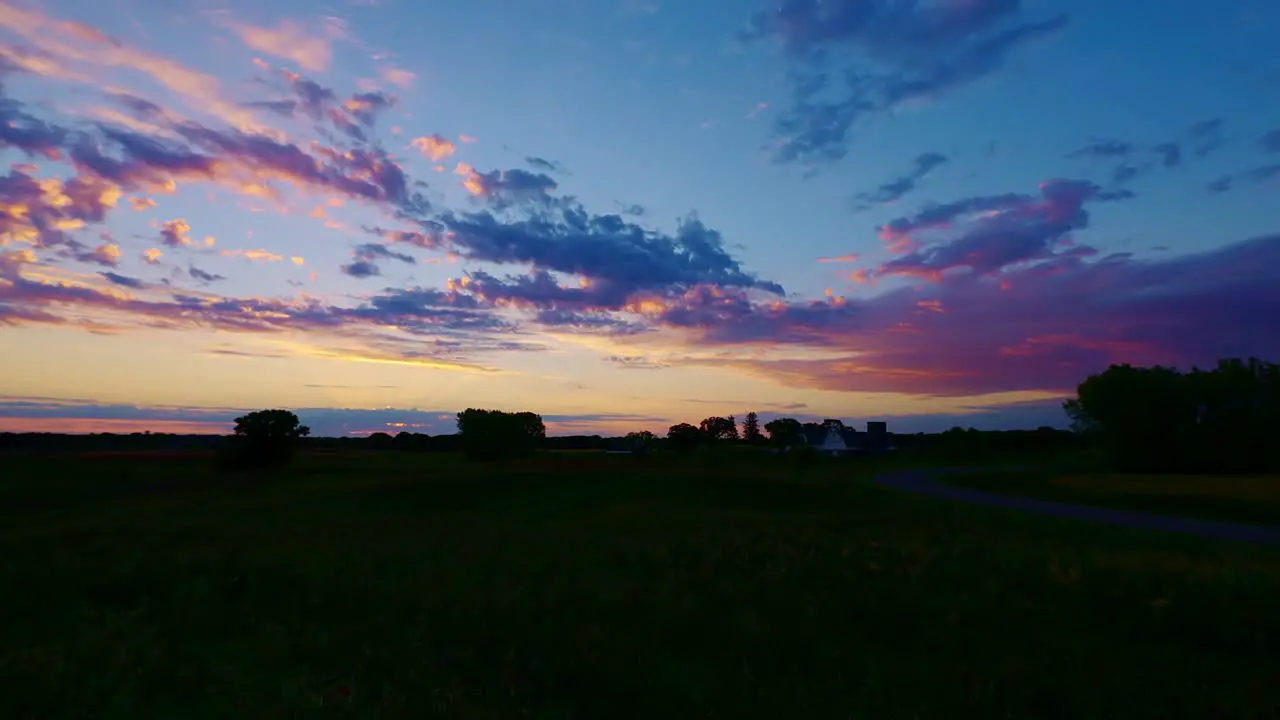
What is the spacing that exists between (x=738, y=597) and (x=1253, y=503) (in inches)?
1305

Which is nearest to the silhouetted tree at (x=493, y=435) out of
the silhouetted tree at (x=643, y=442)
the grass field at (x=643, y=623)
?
the silhouetted tree at (x=643, y=442)

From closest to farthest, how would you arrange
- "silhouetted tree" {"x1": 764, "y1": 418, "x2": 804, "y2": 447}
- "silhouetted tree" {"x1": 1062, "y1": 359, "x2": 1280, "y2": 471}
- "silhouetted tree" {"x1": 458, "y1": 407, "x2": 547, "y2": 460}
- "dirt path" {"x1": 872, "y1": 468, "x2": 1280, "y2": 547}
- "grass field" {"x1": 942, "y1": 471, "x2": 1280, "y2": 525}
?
1. "dirt path" {"x1": 872, "y1": 468, "x2": 1280, "y2": 547}
2. "grass field" {"x1": 942, "y1": 471, "x2": 1280, "y2": 525}
3. "silhouetted tree" {"x1": 1062, "y1": 359, "x2": 1280, "y2": 471}
4. "silhouetted tree" {"x1": 458, "y1": 407, "x2": 547, "y2": 460}
5. "silhouetted tree" {"x1": 764, "y1": 418, "x2": 804, "y2": 447}

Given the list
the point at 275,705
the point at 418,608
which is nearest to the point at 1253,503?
the point at 418,608

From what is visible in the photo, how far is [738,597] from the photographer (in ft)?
48.7

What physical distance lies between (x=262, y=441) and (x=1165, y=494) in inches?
3171

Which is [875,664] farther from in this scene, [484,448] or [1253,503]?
[484,448]

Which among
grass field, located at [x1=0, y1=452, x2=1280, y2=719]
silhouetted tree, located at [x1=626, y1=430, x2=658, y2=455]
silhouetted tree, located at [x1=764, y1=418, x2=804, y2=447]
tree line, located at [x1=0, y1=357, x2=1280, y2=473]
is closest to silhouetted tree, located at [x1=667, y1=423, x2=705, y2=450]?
silhouetted tree, located at [x1=626, y1=430, x2=658, y2=455]

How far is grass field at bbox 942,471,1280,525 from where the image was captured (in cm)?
3270

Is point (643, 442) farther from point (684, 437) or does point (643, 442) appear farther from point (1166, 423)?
point (1166, 423)

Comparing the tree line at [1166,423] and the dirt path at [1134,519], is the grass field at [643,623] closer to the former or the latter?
the dirt path at [1134,519]

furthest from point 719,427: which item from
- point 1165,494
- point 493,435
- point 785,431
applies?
point 1165,494

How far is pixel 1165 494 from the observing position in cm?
3984

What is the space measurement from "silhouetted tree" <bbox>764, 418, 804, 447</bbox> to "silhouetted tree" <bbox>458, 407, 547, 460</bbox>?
6967 cm

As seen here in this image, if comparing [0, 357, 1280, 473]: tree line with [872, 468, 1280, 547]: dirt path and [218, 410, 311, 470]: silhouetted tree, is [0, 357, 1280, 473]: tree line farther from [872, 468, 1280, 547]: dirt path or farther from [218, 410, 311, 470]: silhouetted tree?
[872, 468, 1280, 547]: dirt path
